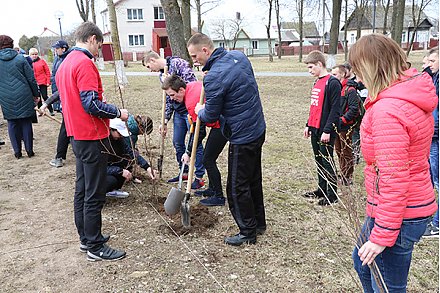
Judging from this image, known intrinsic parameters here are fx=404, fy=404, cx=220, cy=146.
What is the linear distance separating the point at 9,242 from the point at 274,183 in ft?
9.91

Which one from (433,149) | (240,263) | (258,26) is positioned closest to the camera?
(240,263)

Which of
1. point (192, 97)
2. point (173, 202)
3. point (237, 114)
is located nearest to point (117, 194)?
point (173, 202)

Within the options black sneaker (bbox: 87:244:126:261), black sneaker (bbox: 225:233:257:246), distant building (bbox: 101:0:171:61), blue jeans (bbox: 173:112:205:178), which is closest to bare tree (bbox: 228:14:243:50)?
distant building (bbox: 101:0:171:61)

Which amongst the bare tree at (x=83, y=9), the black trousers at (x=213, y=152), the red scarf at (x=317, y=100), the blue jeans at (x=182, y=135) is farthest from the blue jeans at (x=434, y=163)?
the bare tree at (x=83, y=9)

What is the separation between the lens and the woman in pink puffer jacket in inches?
69.1

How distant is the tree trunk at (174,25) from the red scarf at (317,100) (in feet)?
19.2

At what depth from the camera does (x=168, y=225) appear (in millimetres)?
3961

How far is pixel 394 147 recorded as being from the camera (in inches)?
68.8

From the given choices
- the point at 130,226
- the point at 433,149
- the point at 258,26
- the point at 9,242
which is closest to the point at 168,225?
the point at 130,226

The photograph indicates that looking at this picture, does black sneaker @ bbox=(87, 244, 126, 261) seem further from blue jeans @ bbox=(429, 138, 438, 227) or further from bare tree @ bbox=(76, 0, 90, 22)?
bare tree @ bbox=(76, 0, 90, 22)

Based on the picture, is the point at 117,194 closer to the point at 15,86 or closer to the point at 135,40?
the point at 15,86

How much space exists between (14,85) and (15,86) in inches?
0.8

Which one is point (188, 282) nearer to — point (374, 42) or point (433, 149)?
point (374, 42)

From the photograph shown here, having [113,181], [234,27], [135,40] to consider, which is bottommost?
[113,181]
